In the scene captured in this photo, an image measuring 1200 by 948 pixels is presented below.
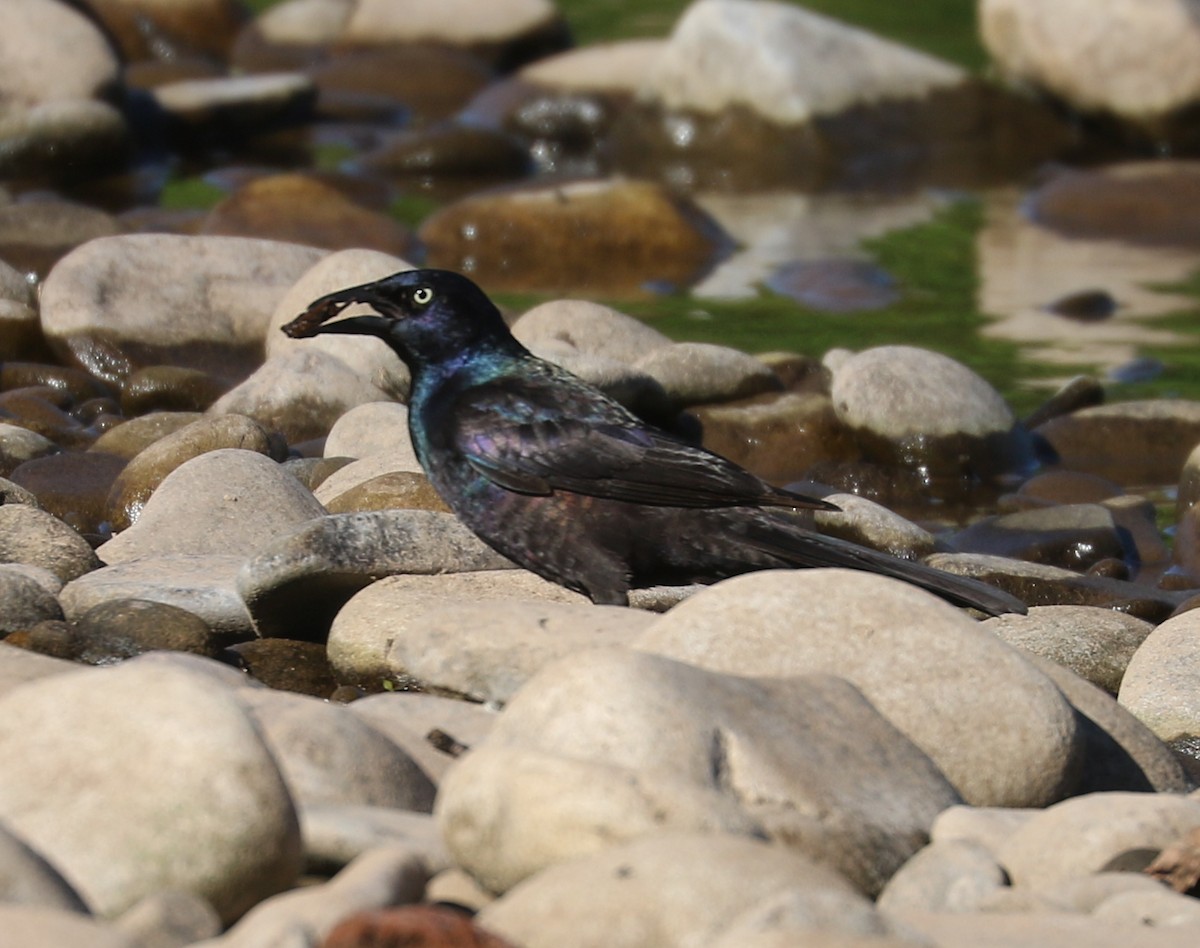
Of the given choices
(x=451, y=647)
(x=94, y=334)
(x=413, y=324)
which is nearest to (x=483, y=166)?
(x=94, y=334)

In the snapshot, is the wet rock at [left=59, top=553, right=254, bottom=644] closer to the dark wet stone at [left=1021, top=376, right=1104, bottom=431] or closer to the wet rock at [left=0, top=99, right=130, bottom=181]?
the dark wet stone at [left=1021, top=376, right=1104, bottom=431]

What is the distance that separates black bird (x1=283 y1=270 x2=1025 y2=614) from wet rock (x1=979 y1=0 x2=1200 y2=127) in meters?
11.5

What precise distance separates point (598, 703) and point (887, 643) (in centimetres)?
86

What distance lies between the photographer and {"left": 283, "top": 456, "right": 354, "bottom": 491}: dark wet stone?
6680mm

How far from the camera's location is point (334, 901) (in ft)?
9.19

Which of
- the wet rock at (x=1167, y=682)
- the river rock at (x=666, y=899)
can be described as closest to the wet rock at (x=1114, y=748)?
the wet rock at (x=1167, y=682)

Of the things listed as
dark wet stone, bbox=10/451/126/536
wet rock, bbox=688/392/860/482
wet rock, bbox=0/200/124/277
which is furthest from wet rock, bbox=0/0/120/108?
wet rock, bbox=688/392/860/482

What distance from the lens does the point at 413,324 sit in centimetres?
527

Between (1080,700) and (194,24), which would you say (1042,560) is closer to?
(1080,700)

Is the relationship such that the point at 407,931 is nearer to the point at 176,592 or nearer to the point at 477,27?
the point at 176,592

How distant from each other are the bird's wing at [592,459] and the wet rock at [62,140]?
9.62 metres

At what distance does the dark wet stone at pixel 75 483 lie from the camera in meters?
6.60

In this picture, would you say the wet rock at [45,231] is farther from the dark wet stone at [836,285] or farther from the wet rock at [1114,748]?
the wet rock at [1114,748]

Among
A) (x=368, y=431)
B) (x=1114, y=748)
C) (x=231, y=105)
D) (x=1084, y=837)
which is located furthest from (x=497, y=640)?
(x=231, y=105)
